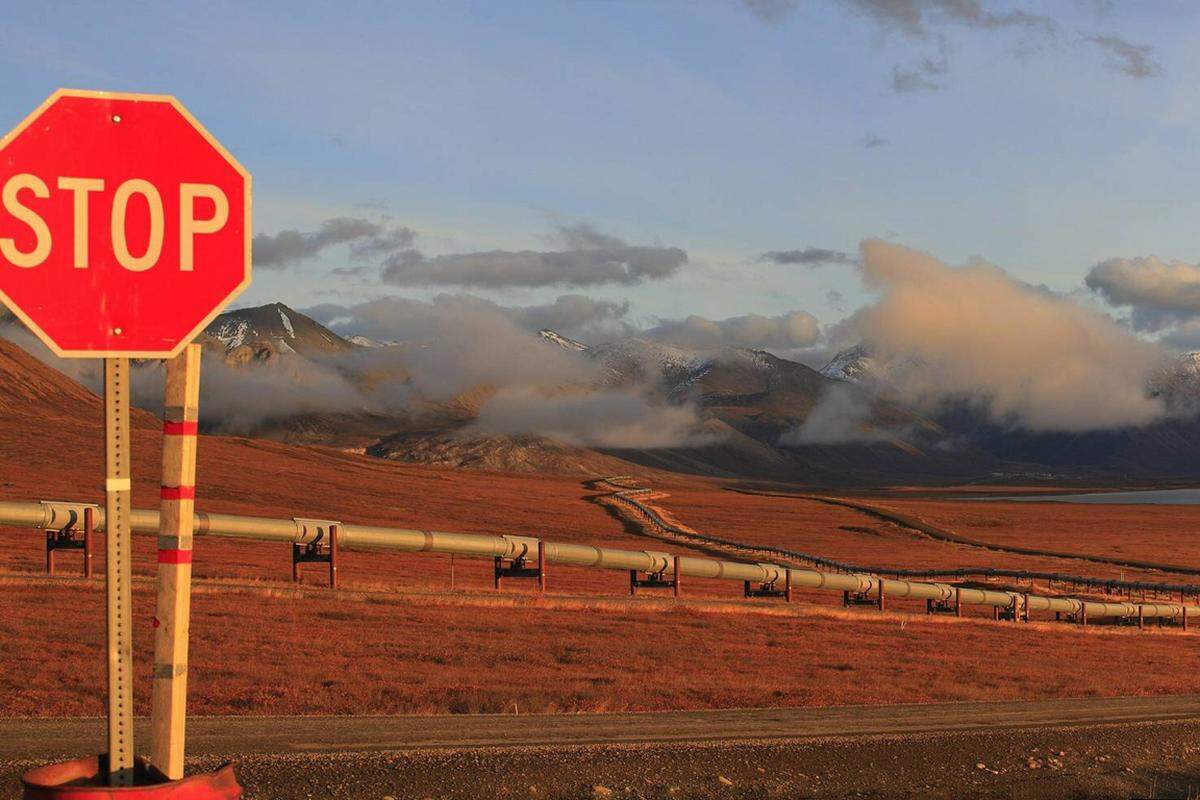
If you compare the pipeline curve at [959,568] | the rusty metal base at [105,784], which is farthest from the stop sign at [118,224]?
the pipeline curve at [959,568]

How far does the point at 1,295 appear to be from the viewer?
593 cm

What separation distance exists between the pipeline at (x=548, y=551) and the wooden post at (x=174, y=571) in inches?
1658

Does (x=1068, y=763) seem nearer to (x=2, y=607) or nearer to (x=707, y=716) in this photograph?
(x=707, y=716)

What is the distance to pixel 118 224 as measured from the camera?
6.12m

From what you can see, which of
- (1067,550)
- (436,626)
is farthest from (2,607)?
(1067,550)

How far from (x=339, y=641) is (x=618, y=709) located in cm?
903

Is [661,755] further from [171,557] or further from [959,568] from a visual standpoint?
[959,568]

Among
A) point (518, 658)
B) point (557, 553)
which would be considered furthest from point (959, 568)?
point (518, 658)

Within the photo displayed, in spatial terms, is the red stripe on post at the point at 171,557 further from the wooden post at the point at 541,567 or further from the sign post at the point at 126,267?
the wooden post at the point at 541,567

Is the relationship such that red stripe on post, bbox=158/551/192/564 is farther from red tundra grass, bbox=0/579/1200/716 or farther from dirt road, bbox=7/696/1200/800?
red tundra grass, bbox=0/579/1200/716

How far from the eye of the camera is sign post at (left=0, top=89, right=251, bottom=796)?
600 centimetres

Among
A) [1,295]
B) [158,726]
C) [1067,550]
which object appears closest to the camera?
[1,295]

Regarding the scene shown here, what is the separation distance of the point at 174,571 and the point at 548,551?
49561 mm

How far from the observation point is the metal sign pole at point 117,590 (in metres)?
6.18
